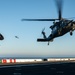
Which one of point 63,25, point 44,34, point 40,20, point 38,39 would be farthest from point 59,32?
point 44,34

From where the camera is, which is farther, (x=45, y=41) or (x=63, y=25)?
(x=45, y=41)

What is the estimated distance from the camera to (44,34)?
86.2m

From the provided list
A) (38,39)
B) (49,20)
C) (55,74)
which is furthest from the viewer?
(38,39)

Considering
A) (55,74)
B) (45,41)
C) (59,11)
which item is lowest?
(55,74)

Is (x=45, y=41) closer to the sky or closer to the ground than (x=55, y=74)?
closer to the sky

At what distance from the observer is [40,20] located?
68750 mm

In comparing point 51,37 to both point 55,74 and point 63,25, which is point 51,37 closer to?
point 63,25

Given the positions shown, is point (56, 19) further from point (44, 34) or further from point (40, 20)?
point (44, 34)

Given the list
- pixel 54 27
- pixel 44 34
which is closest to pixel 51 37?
pixel 54 27

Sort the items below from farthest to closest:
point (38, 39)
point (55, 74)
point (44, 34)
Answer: point (44, 34)
point (38, 39)
point (55, 74)

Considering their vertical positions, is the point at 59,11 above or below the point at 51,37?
above

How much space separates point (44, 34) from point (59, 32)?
22.8 metres

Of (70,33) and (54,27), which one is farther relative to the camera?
(54,27)

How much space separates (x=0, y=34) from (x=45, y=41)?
13.6 metres
